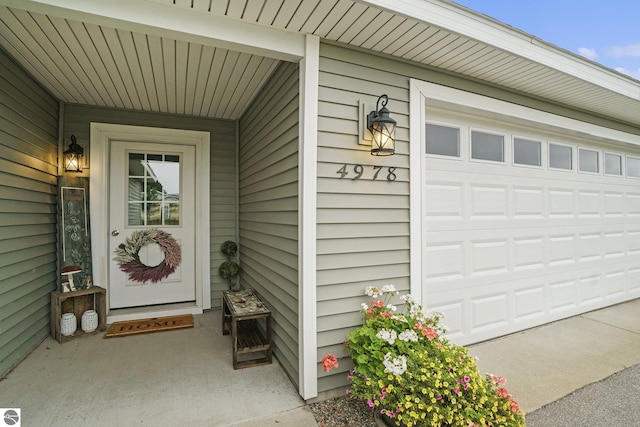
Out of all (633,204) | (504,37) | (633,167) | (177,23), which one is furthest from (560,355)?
(177,23)

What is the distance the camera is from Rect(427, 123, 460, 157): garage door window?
2486 millimetres

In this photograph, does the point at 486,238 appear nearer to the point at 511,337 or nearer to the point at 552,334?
the point at 511,337

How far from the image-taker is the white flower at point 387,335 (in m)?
1.67

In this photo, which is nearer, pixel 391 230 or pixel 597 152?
pixel 391 230

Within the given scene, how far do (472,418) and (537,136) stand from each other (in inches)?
115

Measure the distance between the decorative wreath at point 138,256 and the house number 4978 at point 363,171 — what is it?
2.40 m

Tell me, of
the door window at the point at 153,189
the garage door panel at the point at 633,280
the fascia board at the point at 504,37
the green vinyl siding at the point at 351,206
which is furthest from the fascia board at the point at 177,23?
the garage door panel at the point at 633,280

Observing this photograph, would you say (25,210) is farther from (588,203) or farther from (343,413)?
(588,203)

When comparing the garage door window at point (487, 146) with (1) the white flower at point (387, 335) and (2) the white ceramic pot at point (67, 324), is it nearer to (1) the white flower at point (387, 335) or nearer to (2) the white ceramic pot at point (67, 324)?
(1) the white flower at point (387, 335)

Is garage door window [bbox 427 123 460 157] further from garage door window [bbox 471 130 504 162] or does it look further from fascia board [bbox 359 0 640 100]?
fascia board [bbox 359 0 640 100]

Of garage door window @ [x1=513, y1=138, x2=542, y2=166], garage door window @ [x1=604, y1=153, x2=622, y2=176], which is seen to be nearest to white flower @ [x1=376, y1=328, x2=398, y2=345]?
garage door window @ [x1=513, y1=138, x2=542, y2=166]

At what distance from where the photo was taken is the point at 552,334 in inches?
111

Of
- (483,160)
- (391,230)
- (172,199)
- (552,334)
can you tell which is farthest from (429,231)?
(172,199)

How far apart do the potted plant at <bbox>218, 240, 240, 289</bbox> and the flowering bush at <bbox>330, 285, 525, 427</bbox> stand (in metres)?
2.01
